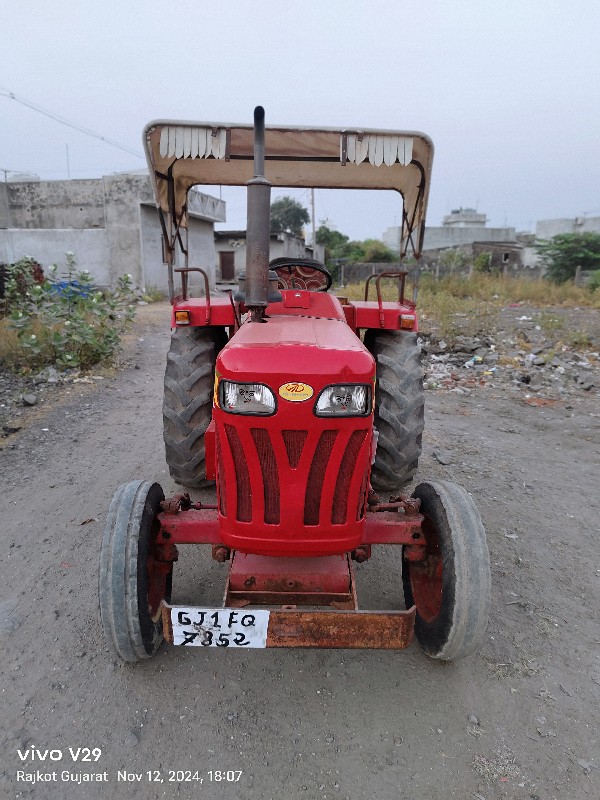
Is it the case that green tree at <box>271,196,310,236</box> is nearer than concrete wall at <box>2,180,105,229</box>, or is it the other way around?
concrete wall at <box>2,180,105,229</box>

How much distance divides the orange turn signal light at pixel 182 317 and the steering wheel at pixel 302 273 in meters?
0.66

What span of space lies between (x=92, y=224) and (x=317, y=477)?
762 inches

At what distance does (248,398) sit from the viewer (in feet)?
6.41

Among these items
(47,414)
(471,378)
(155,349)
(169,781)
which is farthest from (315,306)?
(155,349)

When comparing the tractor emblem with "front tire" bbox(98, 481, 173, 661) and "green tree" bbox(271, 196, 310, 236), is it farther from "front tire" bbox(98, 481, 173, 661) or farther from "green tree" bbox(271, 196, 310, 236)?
"green tree" bbox(271, 196, 310, 236)

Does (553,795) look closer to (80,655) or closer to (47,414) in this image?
(80,655)

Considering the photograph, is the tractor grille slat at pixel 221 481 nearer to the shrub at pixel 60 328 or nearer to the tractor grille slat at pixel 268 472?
the tractor grille slat at pixel 268 472

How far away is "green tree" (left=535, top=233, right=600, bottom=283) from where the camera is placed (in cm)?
2278

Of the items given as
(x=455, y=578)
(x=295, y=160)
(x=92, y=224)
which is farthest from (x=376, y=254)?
(x=455, y=578)

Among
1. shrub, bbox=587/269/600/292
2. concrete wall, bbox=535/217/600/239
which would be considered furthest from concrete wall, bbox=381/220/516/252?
shrub, bbox=587/269/600/292

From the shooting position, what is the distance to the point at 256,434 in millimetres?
2000

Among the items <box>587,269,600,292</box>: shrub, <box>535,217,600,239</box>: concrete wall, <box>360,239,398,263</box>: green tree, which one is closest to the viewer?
<box>587,269,600,292</box>: shrub

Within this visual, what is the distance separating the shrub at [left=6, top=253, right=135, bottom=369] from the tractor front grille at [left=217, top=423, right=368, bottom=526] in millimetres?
5603

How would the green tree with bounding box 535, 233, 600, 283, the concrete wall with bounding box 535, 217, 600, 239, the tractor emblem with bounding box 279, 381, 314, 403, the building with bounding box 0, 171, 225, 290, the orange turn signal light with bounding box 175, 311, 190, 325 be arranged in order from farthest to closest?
the concrete wall with bounding box 535, 217, 600, 239 < the green tree with bounding box 535, 233, 600, 283 < the building with bounding box 0, 171, 225, 290 < the orange turn signal light with bounding box 175, 311, 190, 325 < the tractor emblem with bounding box 279, 381, 314, 403
